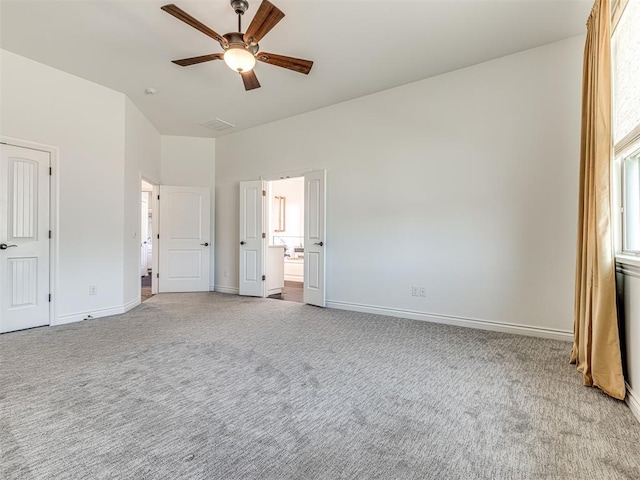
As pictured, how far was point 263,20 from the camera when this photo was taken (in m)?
2.40

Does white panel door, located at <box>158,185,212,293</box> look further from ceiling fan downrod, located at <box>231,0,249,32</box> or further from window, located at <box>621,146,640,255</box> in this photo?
window, located at <box>621,146,640,255</box>

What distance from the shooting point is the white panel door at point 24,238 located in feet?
11.7

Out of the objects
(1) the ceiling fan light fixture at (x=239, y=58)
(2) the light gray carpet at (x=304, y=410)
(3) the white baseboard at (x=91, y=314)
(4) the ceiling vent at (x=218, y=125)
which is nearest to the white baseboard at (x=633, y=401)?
(2) the light gray carpet at (x=304, y=410)

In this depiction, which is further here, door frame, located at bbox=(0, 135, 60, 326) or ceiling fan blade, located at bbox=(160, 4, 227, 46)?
door frame, located at bbox=(0, 135, 60, 326)

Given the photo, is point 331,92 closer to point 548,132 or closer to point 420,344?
point 548,132

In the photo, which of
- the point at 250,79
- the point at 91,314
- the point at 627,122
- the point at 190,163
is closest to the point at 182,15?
the point at 250,79

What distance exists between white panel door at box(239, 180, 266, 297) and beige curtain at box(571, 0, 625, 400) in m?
4.55

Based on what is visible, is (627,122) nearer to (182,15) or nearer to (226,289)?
(182,15)

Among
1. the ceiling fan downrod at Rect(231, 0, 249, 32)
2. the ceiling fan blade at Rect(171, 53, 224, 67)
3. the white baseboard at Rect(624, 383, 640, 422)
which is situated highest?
the ceiling fan downrod at Rect(231, 0, 249, 32)

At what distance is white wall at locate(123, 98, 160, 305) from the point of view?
4680 mm

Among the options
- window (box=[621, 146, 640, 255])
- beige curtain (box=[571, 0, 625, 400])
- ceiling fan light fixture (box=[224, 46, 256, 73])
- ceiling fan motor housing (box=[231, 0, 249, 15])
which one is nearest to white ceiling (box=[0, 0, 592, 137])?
ceiling fan motor housing (box=[231, 0, 249, 15])

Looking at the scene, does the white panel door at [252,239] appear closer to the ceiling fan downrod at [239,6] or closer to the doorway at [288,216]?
the doorway at [288,216]

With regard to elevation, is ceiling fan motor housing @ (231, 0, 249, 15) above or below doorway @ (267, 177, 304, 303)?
above

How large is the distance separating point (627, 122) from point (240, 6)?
3.15 m
